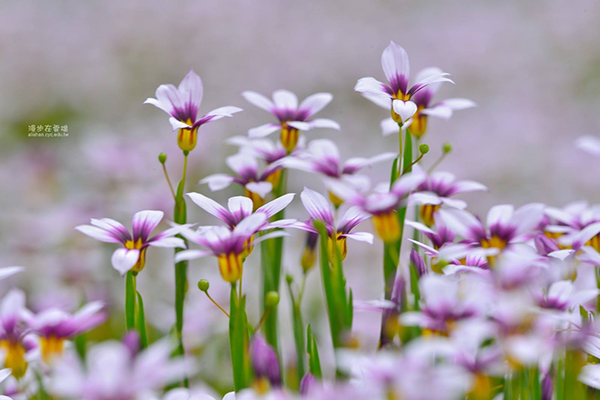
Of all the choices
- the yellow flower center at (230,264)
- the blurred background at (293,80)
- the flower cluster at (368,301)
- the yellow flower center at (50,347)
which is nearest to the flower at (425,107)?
the flower cluster at (368,301)

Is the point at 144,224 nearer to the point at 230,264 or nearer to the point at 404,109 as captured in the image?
the point at 230,264

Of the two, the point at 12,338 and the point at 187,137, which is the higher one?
the point at 187,137

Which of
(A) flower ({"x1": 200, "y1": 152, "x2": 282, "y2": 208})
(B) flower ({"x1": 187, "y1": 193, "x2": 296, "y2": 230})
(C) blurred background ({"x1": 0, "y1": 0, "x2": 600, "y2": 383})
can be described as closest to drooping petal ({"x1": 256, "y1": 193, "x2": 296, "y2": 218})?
(B) flower ({"x1": 187, "y1": 193, "x2": 296, "y2": 230})

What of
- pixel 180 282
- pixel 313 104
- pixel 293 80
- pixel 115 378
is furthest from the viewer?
pixel 293 80

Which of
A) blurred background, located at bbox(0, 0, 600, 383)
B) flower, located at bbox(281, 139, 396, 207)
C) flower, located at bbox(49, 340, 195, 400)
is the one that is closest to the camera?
flower, located at bbox(49, 340, 195, 400)

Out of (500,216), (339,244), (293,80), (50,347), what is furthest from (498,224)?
(293,80)

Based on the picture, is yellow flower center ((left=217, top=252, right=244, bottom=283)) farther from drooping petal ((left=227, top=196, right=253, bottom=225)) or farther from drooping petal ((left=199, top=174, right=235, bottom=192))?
drooping petal ((left=199, top=174, right=235, bottom=192))
